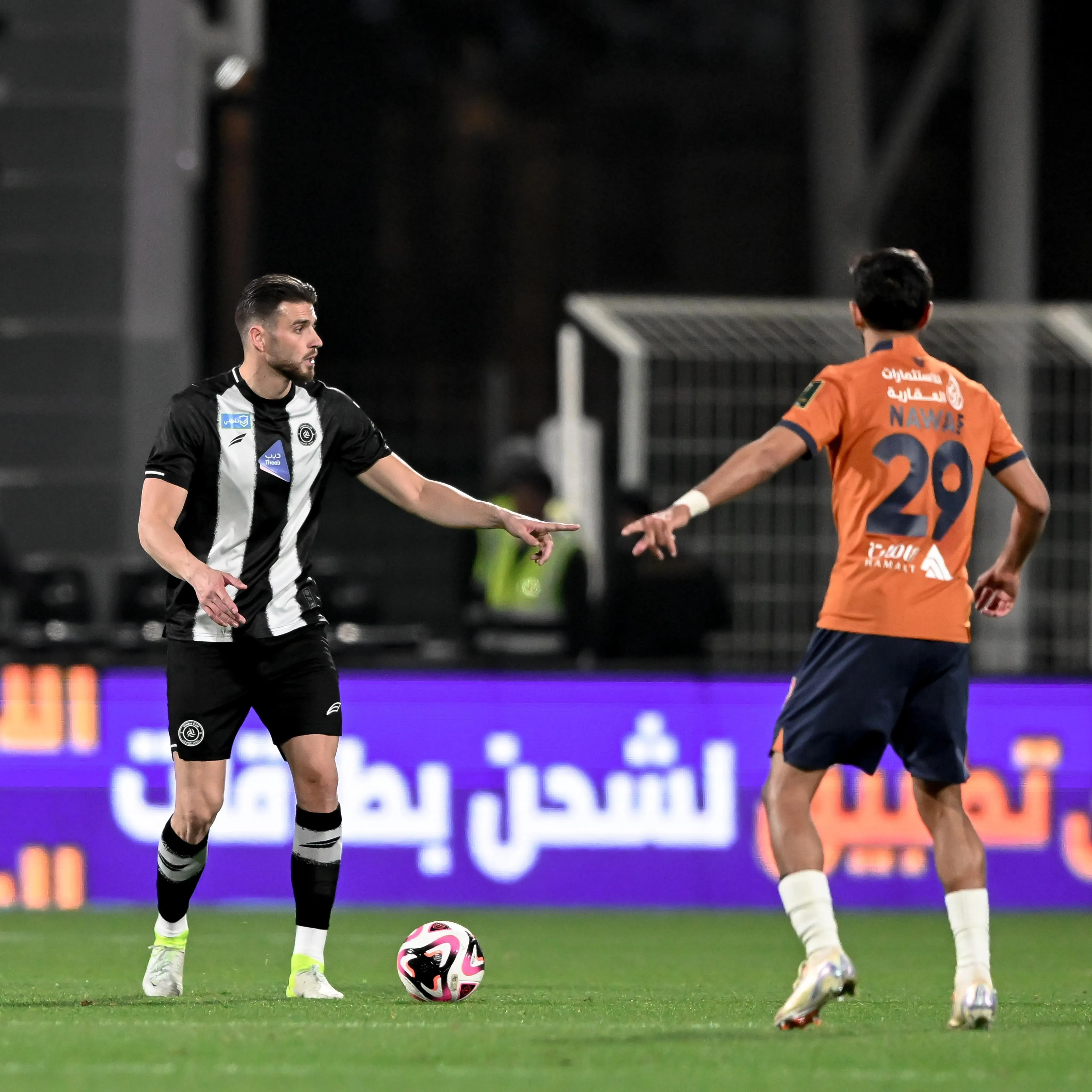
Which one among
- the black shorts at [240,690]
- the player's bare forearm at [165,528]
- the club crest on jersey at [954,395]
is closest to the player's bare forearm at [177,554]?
the player's bare forearm at [165,528]

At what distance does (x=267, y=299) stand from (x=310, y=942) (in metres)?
1.88

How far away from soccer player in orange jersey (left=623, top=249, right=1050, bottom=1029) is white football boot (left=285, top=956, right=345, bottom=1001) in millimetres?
1625

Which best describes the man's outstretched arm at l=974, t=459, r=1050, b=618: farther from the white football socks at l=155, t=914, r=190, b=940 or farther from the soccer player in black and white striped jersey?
the white football socks at l=155, t=914, r=190, b=940

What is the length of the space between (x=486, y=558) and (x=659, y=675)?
1.43 meters

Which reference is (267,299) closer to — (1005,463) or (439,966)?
(439,966)

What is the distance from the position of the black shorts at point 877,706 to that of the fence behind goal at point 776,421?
570 cm

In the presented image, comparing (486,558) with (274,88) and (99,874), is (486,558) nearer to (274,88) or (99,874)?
(99,874)

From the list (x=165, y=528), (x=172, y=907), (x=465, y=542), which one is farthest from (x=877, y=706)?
(x=465, y=542)

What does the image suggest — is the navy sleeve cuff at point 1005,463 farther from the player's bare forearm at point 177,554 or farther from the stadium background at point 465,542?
the stadium background at point 465,542

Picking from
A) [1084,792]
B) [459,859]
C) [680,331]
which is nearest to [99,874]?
[459,859]

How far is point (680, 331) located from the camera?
1186 centimetres

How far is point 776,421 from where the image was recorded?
38.6 ft

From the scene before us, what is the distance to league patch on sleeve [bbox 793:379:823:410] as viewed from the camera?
5.62 m

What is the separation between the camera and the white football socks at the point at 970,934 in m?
5.57
